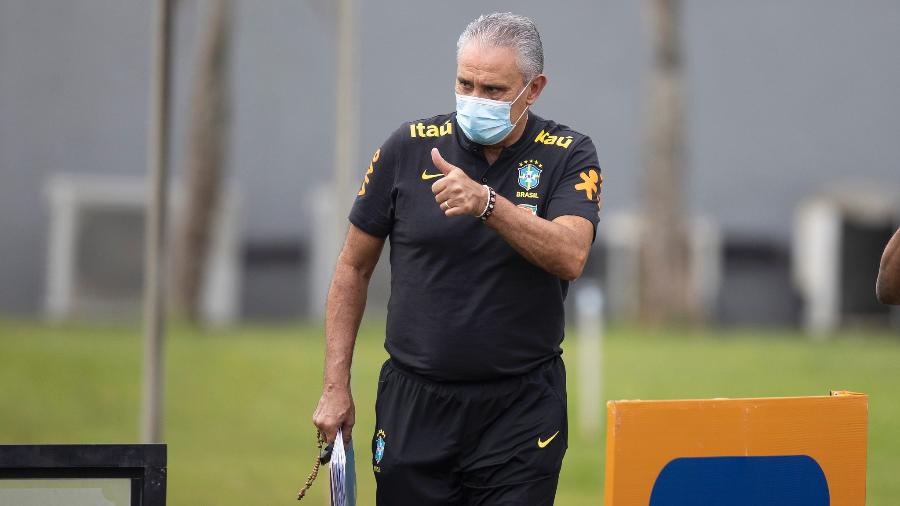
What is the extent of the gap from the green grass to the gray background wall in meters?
9.69

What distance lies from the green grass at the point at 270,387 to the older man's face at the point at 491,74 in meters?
5.49

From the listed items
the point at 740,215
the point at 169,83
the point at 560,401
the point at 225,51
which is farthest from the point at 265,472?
the point at 740,215

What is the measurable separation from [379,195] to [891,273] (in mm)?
1376

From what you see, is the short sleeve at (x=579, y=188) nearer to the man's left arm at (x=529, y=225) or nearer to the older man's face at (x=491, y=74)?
the man's left arm at (x=529, y=225)

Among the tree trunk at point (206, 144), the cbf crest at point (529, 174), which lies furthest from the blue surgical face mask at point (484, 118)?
the tree trunk at point (206, 144)

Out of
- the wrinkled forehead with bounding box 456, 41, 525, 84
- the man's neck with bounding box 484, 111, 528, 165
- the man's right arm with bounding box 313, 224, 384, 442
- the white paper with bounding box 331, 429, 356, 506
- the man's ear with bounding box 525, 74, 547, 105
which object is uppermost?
the wrinkled forehead with bounding box 456, 41, 525, 84

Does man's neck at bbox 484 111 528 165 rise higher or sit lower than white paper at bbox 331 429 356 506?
higher

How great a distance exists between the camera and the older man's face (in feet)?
12.6

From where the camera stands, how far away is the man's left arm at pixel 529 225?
3566 millimetres

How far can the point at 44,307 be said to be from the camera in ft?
99.8

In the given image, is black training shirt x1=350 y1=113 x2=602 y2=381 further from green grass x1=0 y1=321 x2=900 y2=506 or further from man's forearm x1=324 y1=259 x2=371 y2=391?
green grass x1=0 y1=321 x2=900 y2=506

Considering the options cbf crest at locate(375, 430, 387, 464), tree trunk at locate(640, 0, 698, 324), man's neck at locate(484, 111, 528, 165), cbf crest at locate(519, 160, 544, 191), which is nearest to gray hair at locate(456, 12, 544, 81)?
man's neck at locate(484, 111, 528, 165)

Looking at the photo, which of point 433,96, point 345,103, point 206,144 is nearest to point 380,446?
point 345,103

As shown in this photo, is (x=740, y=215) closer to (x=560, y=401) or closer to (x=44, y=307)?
(x=44, y=307)
